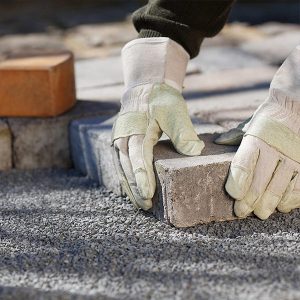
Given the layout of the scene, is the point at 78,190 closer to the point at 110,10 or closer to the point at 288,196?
the point at 288,196

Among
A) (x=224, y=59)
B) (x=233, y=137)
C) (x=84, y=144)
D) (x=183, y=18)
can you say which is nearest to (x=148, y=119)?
(x=233, y=137)

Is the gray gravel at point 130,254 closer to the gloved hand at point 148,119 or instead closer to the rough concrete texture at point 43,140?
the gloved hand at point 148,119

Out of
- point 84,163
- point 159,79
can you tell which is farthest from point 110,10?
point 159,79

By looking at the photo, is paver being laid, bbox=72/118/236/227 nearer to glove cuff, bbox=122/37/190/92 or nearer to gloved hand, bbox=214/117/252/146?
gloved hand, bbox=214/117/252/146

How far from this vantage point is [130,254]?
198 cm

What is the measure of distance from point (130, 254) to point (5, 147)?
1.08 metres

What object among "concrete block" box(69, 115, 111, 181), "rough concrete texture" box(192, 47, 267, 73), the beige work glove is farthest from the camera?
"rough concrete texture" box(192, 47, 267, 73)

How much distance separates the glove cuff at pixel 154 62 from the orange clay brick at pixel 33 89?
501mm

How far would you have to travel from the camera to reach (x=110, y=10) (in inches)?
230

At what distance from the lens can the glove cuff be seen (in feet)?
7.81

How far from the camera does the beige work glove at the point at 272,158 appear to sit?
2.13 metres

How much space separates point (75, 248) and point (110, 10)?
4.03m

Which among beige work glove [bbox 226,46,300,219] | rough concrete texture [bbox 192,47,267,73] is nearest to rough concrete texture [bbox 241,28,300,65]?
rough concrete texture [bbox 192,47,267,73]

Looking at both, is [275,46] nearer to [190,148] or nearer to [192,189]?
[190,148]
